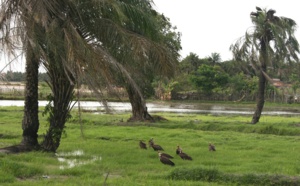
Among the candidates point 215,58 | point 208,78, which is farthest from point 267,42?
point 215,58

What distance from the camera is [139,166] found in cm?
954

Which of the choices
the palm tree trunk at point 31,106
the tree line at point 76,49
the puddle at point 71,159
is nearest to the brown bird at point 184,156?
the tree line at point 76,49

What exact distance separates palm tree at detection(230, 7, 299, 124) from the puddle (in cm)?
1238

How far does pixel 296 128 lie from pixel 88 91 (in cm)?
1258

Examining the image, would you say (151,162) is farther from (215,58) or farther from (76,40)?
(215,58)

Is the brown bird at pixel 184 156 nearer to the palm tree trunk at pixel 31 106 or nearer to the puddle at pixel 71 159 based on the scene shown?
the puddle at pixel 71 159

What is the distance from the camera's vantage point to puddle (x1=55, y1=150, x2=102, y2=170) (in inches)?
373

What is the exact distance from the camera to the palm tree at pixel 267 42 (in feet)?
66.7

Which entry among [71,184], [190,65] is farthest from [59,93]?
[190,65]

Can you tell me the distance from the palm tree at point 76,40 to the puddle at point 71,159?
0.56m

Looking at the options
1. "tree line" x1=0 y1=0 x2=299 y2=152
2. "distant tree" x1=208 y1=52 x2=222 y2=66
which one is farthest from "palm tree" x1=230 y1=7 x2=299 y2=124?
"distant tree" x1=208 y1=52 x2=222 y2=66

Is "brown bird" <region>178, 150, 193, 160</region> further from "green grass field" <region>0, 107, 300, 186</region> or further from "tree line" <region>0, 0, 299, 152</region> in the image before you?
"tree line" <region>0, 0, 299, 152</region>

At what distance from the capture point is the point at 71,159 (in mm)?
10414

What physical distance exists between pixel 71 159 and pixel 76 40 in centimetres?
344
